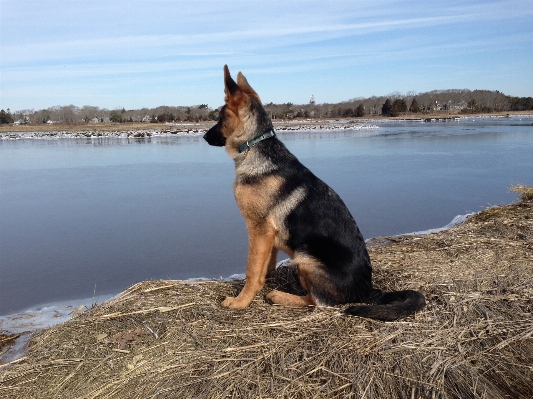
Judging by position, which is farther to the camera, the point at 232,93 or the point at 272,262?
the point at 272,262

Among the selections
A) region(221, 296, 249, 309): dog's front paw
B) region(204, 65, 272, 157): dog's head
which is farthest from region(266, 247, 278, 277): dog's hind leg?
region(204, 65, 272, 157): dog's head

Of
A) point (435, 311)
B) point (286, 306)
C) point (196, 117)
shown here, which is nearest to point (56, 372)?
point (286, 306)

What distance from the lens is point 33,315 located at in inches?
201

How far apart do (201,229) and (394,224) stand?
155 inches

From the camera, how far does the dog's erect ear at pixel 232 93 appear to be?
4.14 meters

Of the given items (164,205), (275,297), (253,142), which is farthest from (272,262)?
(164,205)

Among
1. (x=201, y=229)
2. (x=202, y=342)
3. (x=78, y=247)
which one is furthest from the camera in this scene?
(x=201, y=229)

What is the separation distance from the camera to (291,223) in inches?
162

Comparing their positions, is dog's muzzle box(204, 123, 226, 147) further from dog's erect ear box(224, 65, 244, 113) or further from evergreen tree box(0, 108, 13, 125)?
evergreen tree box(0, 108, 13, 125)

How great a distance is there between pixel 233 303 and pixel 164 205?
21.5ft

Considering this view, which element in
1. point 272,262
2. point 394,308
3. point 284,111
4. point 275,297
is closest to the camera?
point 394,308

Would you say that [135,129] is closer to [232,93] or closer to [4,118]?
[4,118]

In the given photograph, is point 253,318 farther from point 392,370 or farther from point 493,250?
point 493,250

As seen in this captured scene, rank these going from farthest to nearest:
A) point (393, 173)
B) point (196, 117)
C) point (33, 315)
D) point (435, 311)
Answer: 1. point (196, 117)
2. point (393, 173)
3. point (33, 315)
4. point (435, 311)
